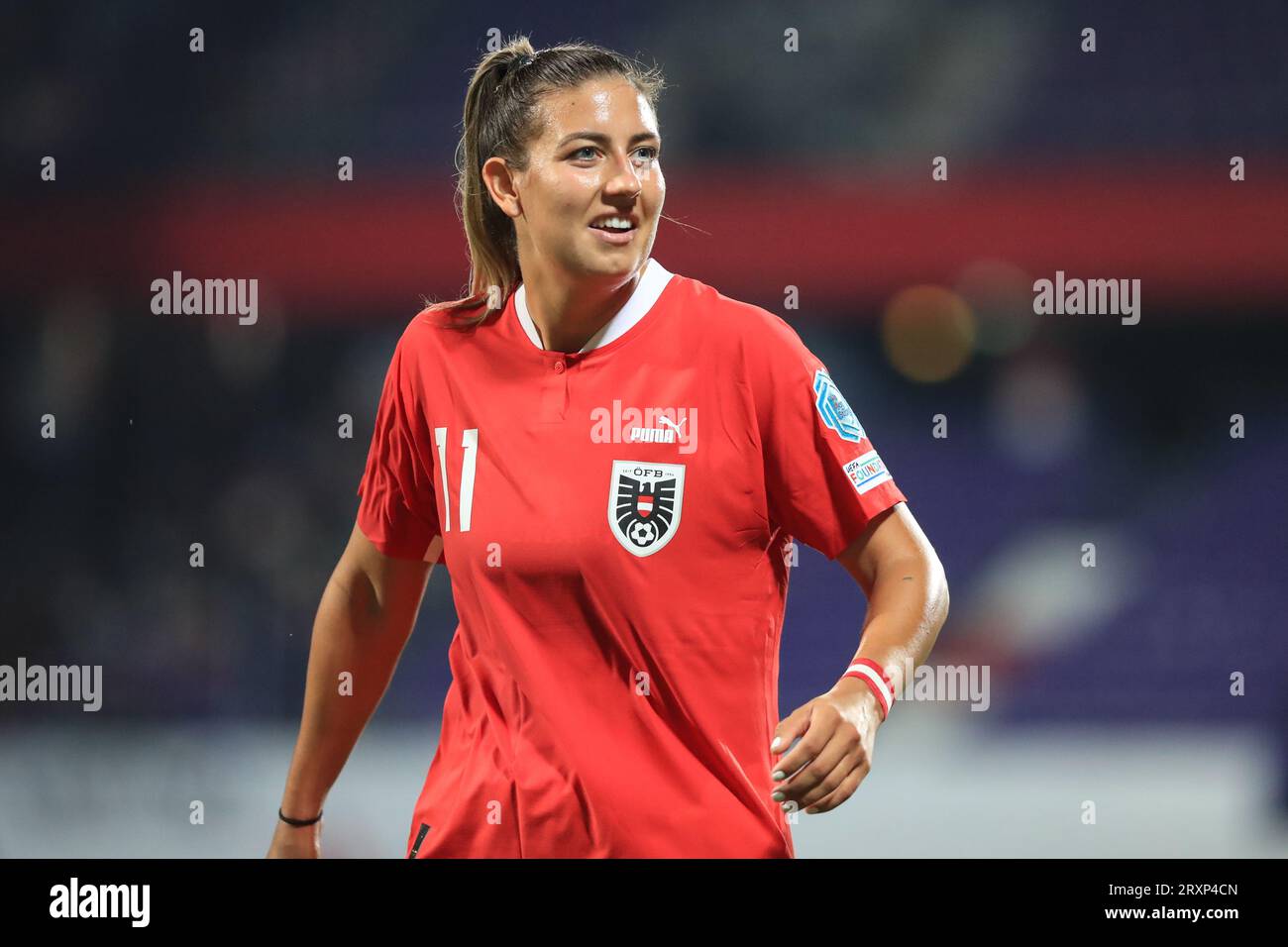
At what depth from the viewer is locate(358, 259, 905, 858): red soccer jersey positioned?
73.7 inches

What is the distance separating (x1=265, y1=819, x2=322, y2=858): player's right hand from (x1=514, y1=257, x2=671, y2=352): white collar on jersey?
890 millimetres

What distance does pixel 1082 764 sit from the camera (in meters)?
3.85

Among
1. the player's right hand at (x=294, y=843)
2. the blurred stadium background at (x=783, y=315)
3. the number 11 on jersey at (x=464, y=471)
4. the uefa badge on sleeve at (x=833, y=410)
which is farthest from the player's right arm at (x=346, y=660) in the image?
the blurred stadium background at (x=783, y=315)

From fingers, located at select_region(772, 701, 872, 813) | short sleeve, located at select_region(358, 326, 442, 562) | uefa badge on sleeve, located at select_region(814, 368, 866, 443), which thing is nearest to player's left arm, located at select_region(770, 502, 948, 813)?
fingers, located at select_region(772, 701, 872, 813)

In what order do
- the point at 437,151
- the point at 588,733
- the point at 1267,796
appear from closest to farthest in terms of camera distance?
the point at 588,733
the point at 1267,796
the point at 437,151

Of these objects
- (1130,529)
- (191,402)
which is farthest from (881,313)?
(191,402)

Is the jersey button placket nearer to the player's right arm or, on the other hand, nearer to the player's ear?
the player's ear

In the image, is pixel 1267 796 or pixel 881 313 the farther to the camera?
pixel 881 313

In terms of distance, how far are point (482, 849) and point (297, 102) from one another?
8.63ft

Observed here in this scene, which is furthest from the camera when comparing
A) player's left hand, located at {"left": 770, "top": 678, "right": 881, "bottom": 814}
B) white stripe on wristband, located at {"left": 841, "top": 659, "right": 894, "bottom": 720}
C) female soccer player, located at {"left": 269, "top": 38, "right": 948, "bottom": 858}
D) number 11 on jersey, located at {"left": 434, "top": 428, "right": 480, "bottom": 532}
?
number 11 on jersey, located at {"left": 434, "top": 428, "right": 480, "bottom": 532}

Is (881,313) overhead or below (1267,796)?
overhead

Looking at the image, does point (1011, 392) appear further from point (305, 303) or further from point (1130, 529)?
point (305, 303)

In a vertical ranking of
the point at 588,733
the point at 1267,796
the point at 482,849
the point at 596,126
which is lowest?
the point at 1267,796

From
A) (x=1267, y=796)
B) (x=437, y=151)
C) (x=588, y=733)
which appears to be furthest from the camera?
(x=437, y=151)
